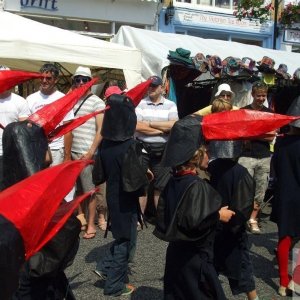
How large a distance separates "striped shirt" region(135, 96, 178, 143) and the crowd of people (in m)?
0.01

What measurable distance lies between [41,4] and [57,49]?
6.88 m

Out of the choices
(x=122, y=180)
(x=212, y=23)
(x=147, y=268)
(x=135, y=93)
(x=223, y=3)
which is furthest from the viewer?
(x=223, y=3)

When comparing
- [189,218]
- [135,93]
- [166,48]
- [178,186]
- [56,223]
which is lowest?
[189,218]

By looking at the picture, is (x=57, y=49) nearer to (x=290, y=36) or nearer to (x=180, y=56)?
(x=180, y=56)

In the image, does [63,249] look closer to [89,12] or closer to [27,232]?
[27,232]

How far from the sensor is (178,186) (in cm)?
320

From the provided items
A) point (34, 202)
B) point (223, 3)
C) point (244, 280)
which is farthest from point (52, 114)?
point (223, 3)

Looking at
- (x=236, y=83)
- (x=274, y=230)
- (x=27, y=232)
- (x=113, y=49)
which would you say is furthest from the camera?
(x=236, y=83)

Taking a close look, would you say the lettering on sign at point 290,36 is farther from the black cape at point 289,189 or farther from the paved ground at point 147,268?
the black cape at point 289,189

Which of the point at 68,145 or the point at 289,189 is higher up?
the point at 289,189

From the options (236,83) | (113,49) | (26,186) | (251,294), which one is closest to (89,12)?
(236,83)

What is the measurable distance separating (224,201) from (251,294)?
77 centimetres

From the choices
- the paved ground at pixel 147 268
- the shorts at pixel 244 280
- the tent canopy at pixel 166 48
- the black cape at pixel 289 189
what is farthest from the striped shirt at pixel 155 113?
the tent canopy at pixel 166 48

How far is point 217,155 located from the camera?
12.8ft
